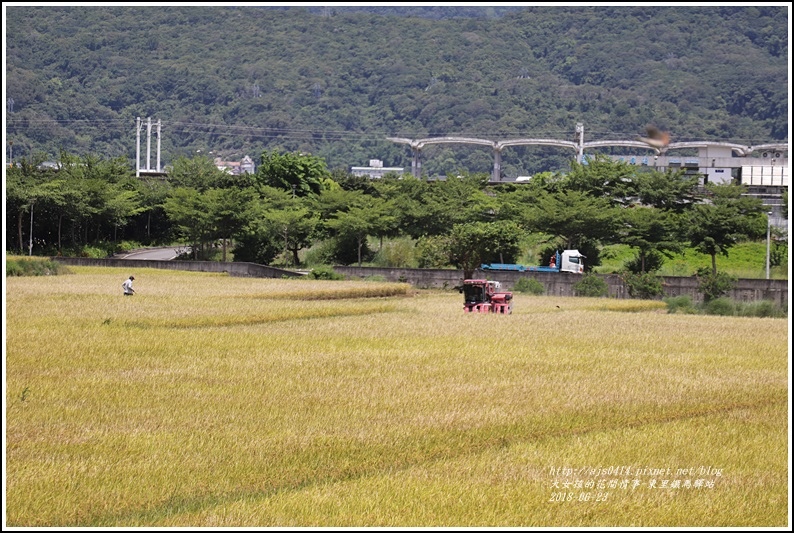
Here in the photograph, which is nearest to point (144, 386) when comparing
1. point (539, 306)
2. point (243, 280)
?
point (539, 306)

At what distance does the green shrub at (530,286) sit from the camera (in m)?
41.5

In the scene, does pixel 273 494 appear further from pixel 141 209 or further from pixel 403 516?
pixel 141 209

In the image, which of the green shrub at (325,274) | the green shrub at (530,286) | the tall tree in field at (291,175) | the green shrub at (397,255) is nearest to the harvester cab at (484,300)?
the green shrub at (530,286)

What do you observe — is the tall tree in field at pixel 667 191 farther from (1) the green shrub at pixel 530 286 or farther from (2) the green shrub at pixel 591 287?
(1) the green shrub at pixel 530 286

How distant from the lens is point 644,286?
3984 centimetres

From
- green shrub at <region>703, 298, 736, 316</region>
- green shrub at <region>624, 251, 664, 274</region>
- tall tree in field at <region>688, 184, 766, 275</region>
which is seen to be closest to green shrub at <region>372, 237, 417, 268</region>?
green shrub at <region>624, 251, 664, 274</region>

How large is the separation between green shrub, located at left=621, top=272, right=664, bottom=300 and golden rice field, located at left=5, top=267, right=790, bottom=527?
13242 millimetres

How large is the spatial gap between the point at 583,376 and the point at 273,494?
359 inches

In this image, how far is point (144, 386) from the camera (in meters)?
16.0

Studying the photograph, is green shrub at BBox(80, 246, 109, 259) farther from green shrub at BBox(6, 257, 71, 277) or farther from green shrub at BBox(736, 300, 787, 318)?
green shrub at BBox(736, 300, 787, 318)

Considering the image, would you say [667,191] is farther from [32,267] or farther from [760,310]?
[32,267]

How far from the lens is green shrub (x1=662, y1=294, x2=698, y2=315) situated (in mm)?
35406

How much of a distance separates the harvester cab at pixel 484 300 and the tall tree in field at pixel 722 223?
1731 cm

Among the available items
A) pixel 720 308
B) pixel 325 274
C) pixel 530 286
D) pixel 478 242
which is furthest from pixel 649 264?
pixel 325 274
